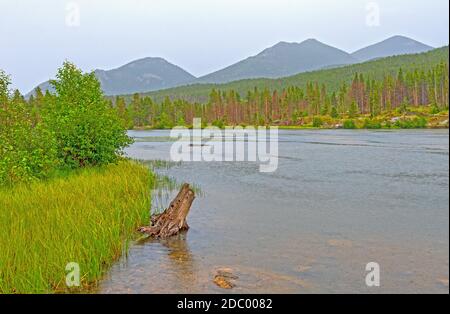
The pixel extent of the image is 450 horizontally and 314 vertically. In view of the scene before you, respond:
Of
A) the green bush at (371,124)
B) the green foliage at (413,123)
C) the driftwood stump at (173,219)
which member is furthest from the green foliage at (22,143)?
the green bush at (371,124)

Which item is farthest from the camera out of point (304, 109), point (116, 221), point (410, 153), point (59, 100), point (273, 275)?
point (304, 109)

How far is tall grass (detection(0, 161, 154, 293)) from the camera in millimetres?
11695

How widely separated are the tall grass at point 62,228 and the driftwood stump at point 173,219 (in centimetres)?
92

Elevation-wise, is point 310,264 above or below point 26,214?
below

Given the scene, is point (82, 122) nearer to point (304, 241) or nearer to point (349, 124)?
point (304, 241)

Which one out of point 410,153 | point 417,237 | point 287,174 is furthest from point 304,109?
point 417,237

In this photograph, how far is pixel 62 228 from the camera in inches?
593

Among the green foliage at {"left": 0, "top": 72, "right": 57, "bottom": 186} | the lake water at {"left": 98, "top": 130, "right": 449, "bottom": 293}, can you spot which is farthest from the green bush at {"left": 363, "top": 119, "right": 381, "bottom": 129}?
the green foliage at {"left": 0, "top": 72, "right": 57, "bottom": 186}

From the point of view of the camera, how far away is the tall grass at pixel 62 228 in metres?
11.7

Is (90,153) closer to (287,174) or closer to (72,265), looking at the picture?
(287,174)

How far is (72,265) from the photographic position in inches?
488

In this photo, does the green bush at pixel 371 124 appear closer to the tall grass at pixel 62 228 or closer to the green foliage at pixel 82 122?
the green foliage at pixel 82 122
